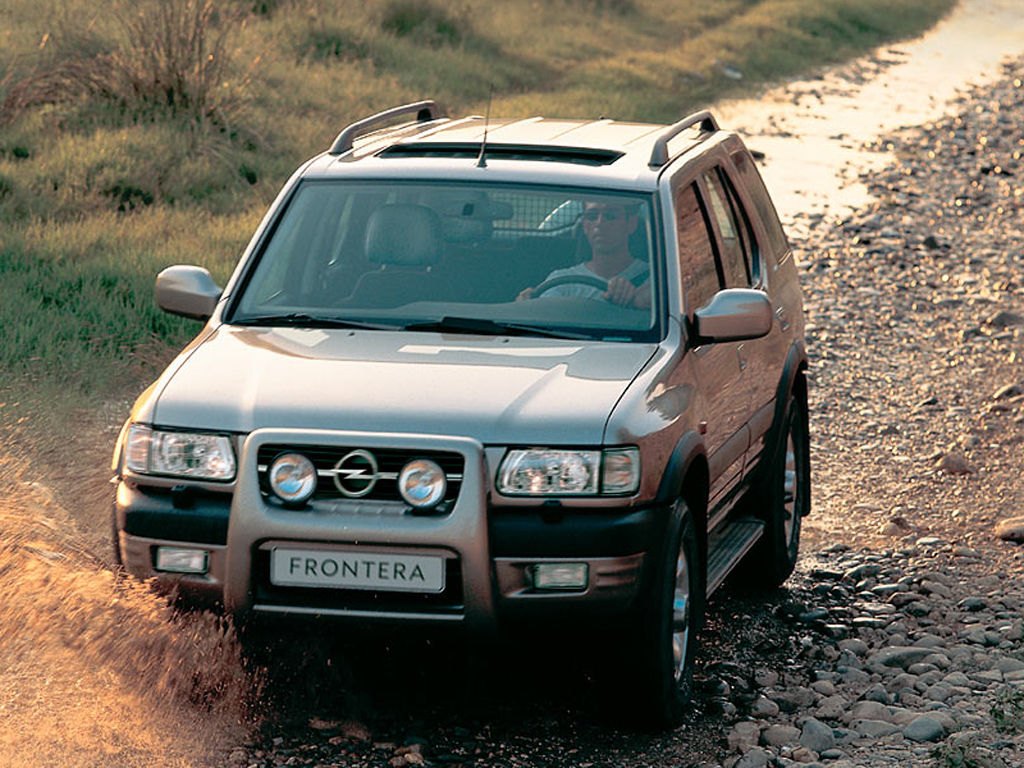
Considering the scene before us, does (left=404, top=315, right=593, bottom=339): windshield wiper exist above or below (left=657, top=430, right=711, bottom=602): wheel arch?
above

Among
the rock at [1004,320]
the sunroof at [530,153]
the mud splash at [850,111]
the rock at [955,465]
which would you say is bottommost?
the mud splash at [850,111]

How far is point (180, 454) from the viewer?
16.9ft

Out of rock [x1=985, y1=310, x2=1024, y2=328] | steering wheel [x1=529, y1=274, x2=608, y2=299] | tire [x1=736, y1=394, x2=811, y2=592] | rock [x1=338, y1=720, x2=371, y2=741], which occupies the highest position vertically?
steering wheel [x1=529, y1=274, x2=608, y2=299]

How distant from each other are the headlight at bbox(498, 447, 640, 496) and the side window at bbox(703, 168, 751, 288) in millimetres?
1784

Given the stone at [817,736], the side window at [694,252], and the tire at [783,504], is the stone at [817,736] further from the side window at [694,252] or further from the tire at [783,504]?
the tire at [783,504]

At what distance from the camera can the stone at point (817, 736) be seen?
223 inches

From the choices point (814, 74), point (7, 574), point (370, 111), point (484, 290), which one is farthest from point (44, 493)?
point (814, 74)

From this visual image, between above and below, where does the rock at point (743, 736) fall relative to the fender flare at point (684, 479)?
below

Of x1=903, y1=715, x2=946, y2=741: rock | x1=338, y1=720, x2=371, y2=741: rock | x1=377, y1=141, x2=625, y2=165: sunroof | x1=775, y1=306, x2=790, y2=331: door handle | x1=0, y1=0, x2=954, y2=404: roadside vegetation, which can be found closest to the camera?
x1=338, y1=720, x2=371, y2=741: rock

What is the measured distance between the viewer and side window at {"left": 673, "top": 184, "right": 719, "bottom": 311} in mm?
6156

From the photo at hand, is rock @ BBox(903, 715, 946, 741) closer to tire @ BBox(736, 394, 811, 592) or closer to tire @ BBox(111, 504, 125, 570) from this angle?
tire @ BBox(736, 394, 811, 592)

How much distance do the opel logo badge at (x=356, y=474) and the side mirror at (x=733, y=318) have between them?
1.35m

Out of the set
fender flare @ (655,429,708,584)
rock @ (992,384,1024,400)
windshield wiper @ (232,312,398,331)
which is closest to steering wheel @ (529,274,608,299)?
windshield wiper @ (232,312,398,331)

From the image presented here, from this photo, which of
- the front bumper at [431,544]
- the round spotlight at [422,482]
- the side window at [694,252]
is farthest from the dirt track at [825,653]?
the side window at [694,252]
